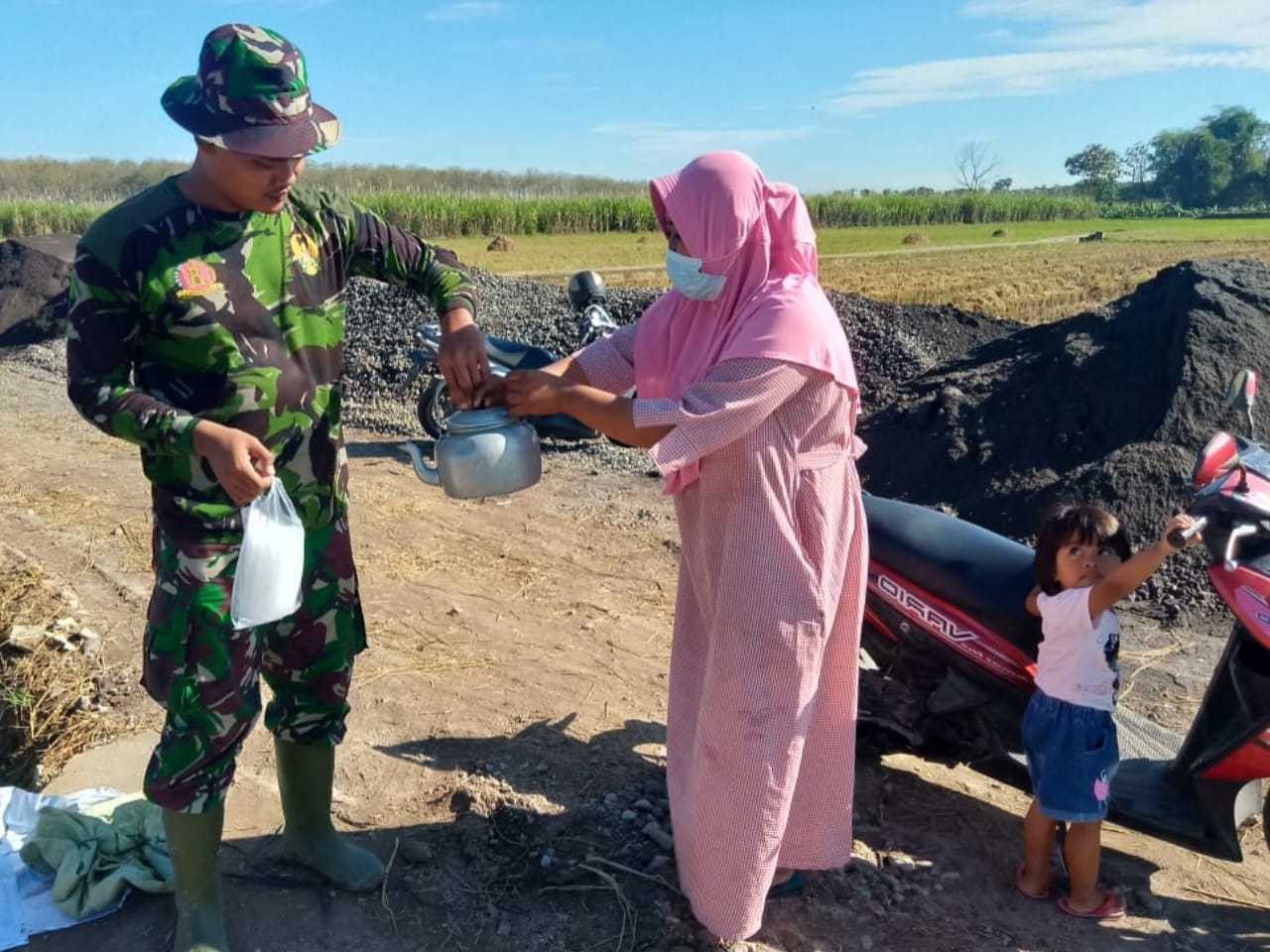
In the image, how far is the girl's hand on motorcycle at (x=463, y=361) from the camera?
2.71 metres

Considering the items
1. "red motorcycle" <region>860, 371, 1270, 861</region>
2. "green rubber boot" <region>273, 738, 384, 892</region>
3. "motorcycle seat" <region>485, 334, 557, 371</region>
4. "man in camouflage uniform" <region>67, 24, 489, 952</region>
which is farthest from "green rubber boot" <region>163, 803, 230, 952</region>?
"motorcycle seat" <region>485, 334, 557, 371</region>

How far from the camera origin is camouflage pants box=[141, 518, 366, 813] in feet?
8.13

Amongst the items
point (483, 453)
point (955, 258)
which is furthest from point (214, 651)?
point (955, 258)

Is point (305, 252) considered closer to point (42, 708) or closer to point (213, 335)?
point (213, 335)

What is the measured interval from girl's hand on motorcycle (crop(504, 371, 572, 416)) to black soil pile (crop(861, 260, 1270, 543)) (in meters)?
4.24

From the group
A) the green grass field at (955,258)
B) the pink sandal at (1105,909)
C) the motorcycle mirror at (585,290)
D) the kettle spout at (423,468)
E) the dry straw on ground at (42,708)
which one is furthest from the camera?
the green grass field at (955,258)

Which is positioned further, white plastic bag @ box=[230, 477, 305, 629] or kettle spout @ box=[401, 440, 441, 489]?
kettle spout @ box=[401, 440, 441, 489]

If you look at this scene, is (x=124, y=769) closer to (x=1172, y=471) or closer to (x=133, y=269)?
(x=133, y=269)

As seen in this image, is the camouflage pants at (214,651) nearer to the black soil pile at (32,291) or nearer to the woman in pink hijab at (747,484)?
the woman in pink hijab at (747,484)

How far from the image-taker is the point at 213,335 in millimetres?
2369

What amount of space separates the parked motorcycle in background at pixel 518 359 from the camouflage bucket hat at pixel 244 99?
3866 millimetres

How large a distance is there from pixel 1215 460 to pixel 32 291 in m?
15.5

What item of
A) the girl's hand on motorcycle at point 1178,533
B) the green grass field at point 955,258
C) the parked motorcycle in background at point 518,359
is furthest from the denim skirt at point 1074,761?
the green grass field at point 955,258

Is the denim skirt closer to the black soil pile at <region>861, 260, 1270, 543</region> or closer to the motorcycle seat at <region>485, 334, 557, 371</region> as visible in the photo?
the black soil pile at <region>861, 260, 1270, 543</region>
